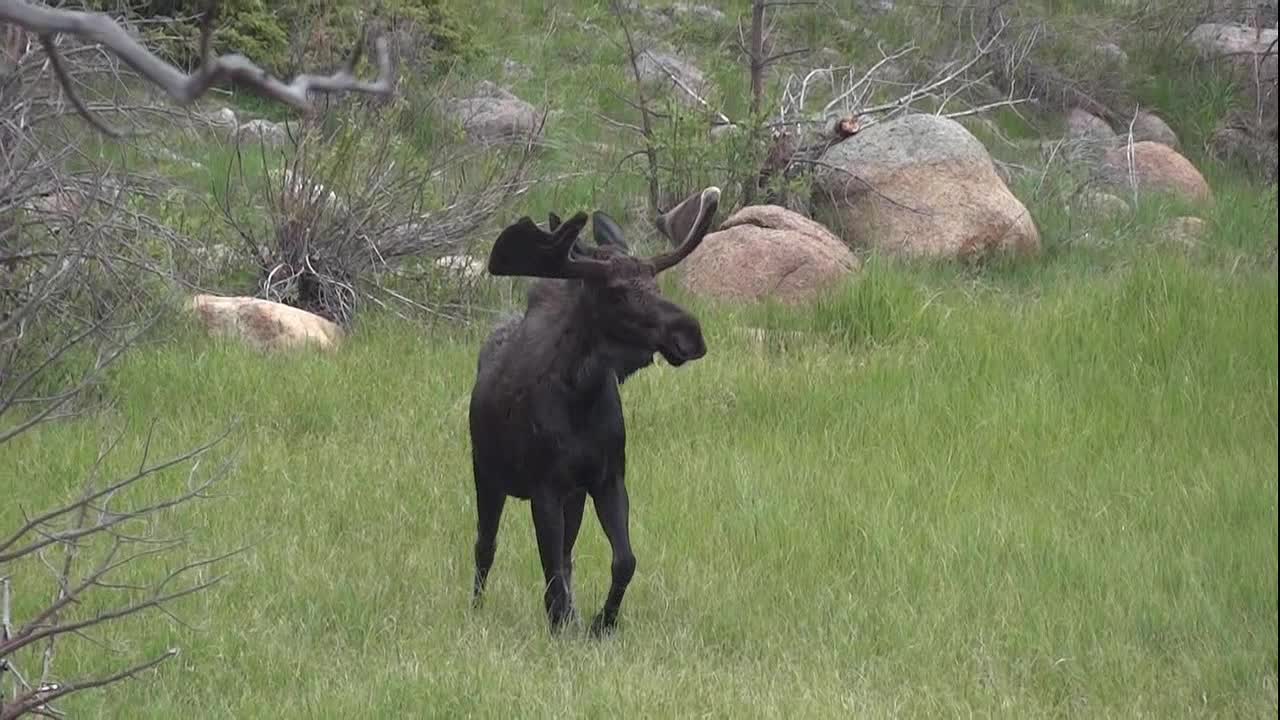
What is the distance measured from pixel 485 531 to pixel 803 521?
159 centimetres

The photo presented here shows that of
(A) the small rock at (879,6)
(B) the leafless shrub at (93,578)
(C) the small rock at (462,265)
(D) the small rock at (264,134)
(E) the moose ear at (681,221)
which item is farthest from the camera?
(A) the small rock at (879,6)

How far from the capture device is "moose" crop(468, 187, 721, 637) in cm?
577

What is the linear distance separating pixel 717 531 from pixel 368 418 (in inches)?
113

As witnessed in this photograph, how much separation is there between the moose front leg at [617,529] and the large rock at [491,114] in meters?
10.2

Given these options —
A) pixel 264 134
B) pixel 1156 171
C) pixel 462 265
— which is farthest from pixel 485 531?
pixel 1156 171

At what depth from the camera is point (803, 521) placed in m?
7.45

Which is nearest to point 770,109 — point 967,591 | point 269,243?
point 269,243

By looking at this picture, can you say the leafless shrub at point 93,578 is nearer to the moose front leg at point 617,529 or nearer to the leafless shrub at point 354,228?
the moose front leg at point 617,529

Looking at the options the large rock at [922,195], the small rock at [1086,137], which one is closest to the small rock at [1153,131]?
the small rock at [1086,137]

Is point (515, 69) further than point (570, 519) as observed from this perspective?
Yes

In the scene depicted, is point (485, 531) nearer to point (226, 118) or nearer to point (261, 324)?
point (261, 324)

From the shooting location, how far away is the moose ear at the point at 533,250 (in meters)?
5.76

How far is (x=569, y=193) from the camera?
1509cm

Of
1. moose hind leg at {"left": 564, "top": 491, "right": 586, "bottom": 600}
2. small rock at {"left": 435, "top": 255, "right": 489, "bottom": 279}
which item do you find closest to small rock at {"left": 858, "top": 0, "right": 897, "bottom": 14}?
small rock at {"left": 435, "top": 255, "right": 489, "bottom": 279}
